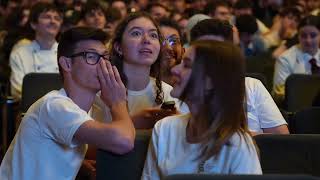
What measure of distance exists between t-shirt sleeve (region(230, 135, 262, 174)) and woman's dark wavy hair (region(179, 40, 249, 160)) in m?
0.04

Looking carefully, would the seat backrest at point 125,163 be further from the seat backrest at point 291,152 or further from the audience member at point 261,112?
the audience member at point 261,112

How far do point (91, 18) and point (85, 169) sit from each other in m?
3.44

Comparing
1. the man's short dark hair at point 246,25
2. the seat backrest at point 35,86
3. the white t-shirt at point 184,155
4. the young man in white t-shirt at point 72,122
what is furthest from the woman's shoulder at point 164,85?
the man's short dark hair at point 246,25

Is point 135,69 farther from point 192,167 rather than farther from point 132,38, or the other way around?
point 192,167

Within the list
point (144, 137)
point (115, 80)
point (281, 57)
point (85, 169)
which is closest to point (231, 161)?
point (144, 137)

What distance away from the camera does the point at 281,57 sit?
5211 millimetres

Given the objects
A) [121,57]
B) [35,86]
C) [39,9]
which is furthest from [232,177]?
[39,9]

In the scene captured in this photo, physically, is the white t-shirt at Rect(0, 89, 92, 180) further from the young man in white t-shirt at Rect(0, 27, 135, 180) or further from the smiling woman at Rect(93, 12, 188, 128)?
the smiling woman at Rect(93, 12, 188, 128)

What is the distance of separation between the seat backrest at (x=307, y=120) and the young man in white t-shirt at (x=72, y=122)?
1092 millimetres

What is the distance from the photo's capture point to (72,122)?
7.63ft

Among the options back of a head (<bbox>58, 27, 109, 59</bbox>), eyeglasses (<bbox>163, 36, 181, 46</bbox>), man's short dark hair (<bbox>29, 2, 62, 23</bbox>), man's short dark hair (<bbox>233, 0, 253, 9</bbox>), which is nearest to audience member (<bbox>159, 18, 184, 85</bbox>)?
eyeglasses (<bbox>163, 36, 181, 46</bbox>)

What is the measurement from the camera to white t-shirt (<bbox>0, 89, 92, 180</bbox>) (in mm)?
2385

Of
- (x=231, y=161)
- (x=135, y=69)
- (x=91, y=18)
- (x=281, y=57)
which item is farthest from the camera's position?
(x=91, y=18)

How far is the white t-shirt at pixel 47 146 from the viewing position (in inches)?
93.9
